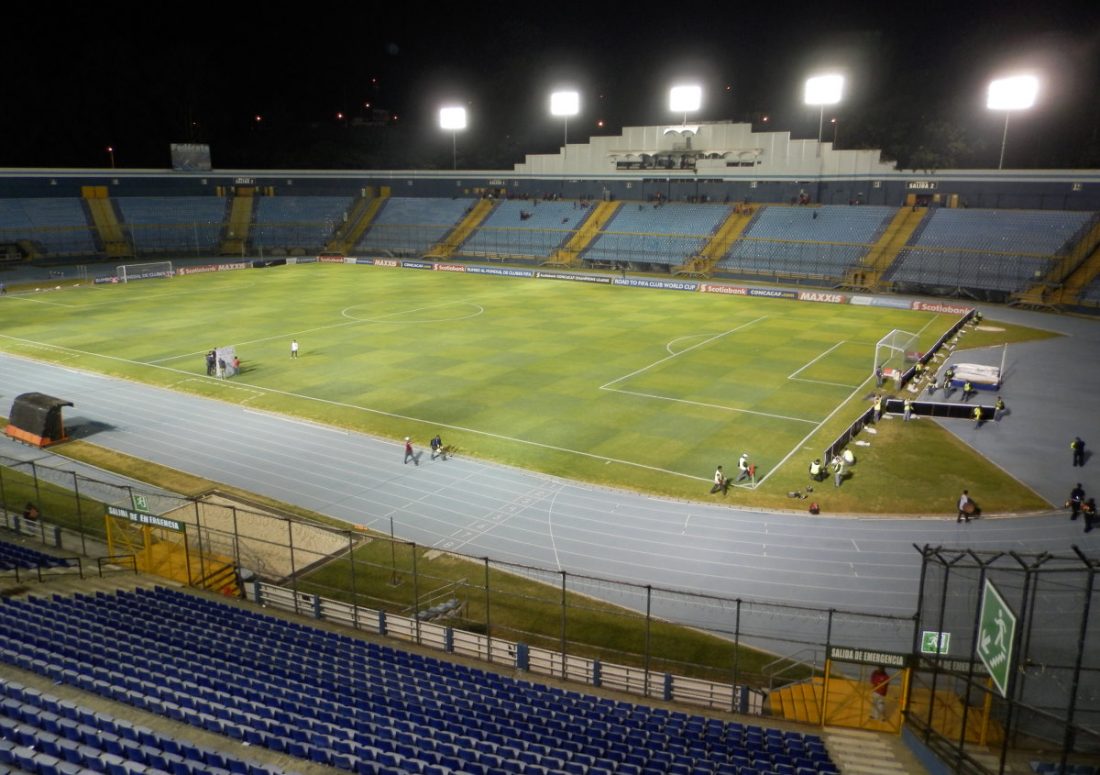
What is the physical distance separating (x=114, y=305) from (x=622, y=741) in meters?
66.8

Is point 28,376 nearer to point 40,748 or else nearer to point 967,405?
point 40,748

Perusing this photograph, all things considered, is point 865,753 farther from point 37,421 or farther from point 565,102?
point 565,102

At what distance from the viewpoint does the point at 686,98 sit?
94.2 meters

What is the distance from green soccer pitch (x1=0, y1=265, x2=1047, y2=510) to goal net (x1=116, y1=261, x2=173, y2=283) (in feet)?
21.5

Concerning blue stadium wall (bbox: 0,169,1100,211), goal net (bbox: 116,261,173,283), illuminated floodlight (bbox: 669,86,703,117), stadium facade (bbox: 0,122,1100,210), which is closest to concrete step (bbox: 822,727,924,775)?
stadium facade (bbox: 0,122,1100,210)

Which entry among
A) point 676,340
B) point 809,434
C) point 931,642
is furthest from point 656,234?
point 931,642

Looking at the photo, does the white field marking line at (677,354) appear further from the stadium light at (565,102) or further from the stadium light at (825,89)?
the stadium light at (565,102)

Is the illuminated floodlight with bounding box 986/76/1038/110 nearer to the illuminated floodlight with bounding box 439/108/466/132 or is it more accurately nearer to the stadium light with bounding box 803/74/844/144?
the stadium light with bounding box 803/74/844/144

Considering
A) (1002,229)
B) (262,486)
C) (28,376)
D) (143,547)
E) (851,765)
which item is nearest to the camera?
(851,765)

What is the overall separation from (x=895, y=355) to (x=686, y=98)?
56.0m

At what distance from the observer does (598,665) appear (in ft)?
56.0

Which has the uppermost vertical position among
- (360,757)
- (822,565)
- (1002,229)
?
(1002,229)

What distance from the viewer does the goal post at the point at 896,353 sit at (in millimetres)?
45188

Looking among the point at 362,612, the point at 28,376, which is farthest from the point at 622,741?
the point at 28,376
